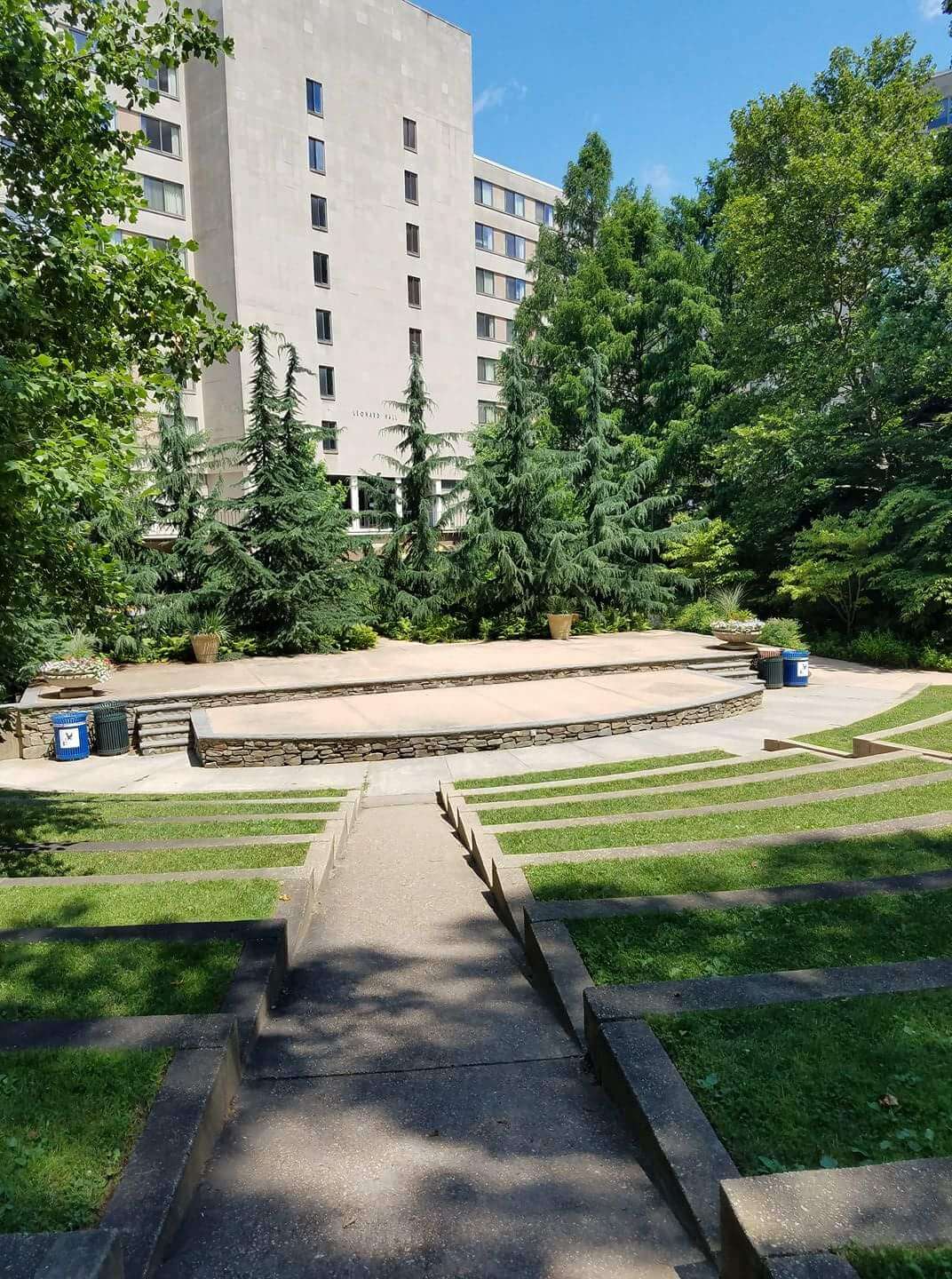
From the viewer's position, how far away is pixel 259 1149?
3.14 m

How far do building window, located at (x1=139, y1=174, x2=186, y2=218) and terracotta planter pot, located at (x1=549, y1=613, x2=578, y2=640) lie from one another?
78.2 feet

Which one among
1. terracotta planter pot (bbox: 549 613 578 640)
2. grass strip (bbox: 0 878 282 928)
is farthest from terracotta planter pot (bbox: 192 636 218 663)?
grass strip (bbox: 0 878 282 928)

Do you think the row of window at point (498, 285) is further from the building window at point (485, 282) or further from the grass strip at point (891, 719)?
the grass strip at point (891, 719)

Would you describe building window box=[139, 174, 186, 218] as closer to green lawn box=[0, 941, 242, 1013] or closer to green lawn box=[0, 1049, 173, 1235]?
green lawn box=[0, 941, 242, 1013]

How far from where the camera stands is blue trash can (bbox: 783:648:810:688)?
1723 centimetres

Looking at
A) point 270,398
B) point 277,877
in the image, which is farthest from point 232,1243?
point 270,398

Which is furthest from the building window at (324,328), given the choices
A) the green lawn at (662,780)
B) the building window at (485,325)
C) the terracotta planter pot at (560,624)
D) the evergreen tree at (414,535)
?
the green lawn at (662,780)

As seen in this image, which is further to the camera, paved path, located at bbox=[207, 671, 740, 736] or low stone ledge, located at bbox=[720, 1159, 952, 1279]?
paved path, located at bbox=[207, 671, 740, 736]

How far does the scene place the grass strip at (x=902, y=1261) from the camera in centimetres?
197

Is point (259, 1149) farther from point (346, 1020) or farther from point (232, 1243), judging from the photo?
point (346, 1020)

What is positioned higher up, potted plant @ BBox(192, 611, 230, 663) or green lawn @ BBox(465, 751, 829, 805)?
potted plant @ BBox(192, 611, 230, 663)

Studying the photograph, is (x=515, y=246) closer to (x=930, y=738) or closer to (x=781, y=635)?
(x=781, y=635)

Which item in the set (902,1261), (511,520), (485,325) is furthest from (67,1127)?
(485,325)

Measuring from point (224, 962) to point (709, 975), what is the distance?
8.63 ft
